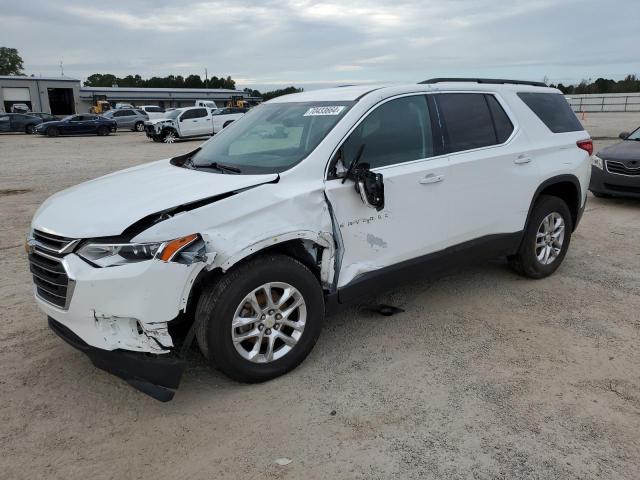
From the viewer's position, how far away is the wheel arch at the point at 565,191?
492 cm

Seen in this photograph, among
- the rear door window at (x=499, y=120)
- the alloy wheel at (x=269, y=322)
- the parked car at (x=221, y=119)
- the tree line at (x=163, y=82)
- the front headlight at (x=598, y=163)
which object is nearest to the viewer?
the alloy wheel at (x=269, y=322)

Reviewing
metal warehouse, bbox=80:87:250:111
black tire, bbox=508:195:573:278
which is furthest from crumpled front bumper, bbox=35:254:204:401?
metal warehouse, bbox=80:87:250:111

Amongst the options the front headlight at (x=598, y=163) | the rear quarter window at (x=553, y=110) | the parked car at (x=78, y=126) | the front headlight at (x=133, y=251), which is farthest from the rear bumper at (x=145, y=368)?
the parked car at (x=78, y=126)

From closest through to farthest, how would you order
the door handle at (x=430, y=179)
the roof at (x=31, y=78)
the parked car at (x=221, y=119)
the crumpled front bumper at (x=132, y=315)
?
the crumpled front bumper at (x=132, y=315) < the door handle at (x=430, y=179) < the parked car at (x=221, y=119) < the roof at (x=31, y=78)

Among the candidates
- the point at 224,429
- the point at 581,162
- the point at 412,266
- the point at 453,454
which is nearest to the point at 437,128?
the point at 412,266

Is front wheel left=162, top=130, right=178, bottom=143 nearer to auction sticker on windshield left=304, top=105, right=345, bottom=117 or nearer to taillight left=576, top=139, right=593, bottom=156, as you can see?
taillight left=576, top=139, right=593, bottom=156

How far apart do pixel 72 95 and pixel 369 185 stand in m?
67.9

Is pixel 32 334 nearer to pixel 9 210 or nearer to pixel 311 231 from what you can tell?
pixel 311 231

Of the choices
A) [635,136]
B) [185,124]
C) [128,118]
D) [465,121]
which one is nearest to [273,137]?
[465,121]

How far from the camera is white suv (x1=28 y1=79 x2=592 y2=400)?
2943 millimetres

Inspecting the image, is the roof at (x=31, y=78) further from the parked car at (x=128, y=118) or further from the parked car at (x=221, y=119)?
the parked car at (x=221, y=119)

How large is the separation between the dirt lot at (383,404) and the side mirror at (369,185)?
1.13 metres

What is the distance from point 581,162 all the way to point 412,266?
248 centimetres

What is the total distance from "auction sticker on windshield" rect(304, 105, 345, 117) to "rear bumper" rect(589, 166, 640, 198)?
22.1 ft
